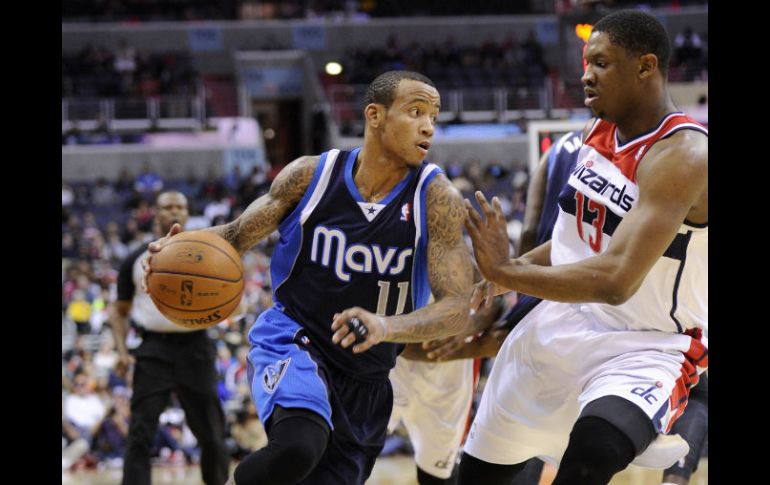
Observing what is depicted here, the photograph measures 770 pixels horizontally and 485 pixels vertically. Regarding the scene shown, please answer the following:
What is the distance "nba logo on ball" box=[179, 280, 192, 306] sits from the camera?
4.19m

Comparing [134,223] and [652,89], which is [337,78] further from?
[652,89]

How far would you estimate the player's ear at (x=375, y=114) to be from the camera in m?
4.39

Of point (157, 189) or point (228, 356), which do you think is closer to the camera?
point (228, 356)

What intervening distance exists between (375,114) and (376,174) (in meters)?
0.26

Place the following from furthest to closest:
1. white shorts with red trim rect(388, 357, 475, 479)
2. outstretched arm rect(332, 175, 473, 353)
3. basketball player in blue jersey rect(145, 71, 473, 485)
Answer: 1. white shorts with red trim rect(388, 357, 475, 479)
2. basketball player in blue jersey rect(145, 71, 473, 485)
3. outstretched arm rect(332, 175, 473, 353)

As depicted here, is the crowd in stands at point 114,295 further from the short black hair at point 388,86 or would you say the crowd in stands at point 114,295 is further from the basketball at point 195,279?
the short black hair at point 388,86

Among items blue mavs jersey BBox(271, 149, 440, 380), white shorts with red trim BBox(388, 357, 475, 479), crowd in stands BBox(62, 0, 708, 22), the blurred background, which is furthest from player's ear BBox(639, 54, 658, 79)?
crowd in stands BBox(62, 0, 708, 22)

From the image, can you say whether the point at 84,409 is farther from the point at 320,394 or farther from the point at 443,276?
the point at 443,276

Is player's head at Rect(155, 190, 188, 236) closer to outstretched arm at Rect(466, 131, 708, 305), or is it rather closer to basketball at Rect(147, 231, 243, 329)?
basketball at Rect(147, 231, 243, 329)

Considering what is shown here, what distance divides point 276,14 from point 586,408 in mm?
23884

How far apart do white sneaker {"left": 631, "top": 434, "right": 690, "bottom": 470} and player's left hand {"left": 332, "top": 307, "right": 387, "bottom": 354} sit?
105 cm

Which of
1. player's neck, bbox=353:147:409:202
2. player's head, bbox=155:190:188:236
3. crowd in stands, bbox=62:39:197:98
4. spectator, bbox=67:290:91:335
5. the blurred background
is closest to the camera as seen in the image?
player's neck, bbox=353:147:409:202
